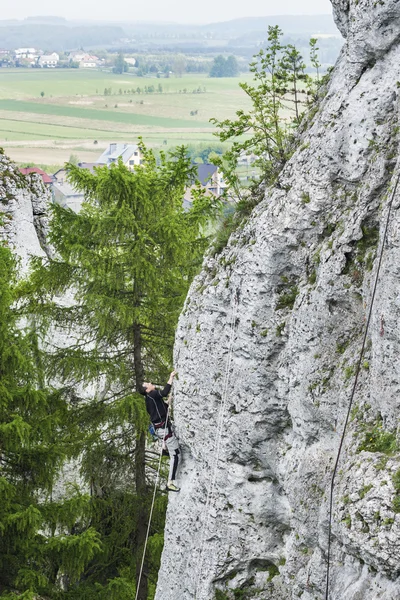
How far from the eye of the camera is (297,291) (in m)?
10.3

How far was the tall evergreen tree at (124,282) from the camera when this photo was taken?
16.1 meters

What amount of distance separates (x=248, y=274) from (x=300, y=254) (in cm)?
79

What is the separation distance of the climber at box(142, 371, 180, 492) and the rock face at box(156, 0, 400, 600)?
0.18 meters

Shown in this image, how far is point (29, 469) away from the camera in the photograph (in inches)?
659

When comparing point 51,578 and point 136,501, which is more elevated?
point 136,501

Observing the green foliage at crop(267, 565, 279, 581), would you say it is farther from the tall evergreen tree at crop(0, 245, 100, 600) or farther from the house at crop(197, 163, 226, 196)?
the tall evergreen tree at crop(0, 245, 100, 600)

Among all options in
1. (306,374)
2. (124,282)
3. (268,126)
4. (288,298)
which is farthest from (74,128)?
(306,374)

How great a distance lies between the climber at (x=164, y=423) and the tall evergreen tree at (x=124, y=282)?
10.0 feet

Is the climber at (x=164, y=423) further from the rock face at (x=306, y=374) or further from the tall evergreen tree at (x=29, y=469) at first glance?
the tall evergreen tree at (x=29, y=469)

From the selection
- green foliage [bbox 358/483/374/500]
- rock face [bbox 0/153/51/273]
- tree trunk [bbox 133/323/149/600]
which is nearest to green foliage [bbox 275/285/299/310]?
green foliage [bbox 358/483/374/500]

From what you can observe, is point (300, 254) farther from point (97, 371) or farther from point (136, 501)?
point (136, 501)

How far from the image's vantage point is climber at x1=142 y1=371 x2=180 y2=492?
482 inches

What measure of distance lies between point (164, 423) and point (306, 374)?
3396 millimetres

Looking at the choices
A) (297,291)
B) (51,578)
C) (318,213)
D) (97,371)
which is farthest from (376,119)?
(51,578)
